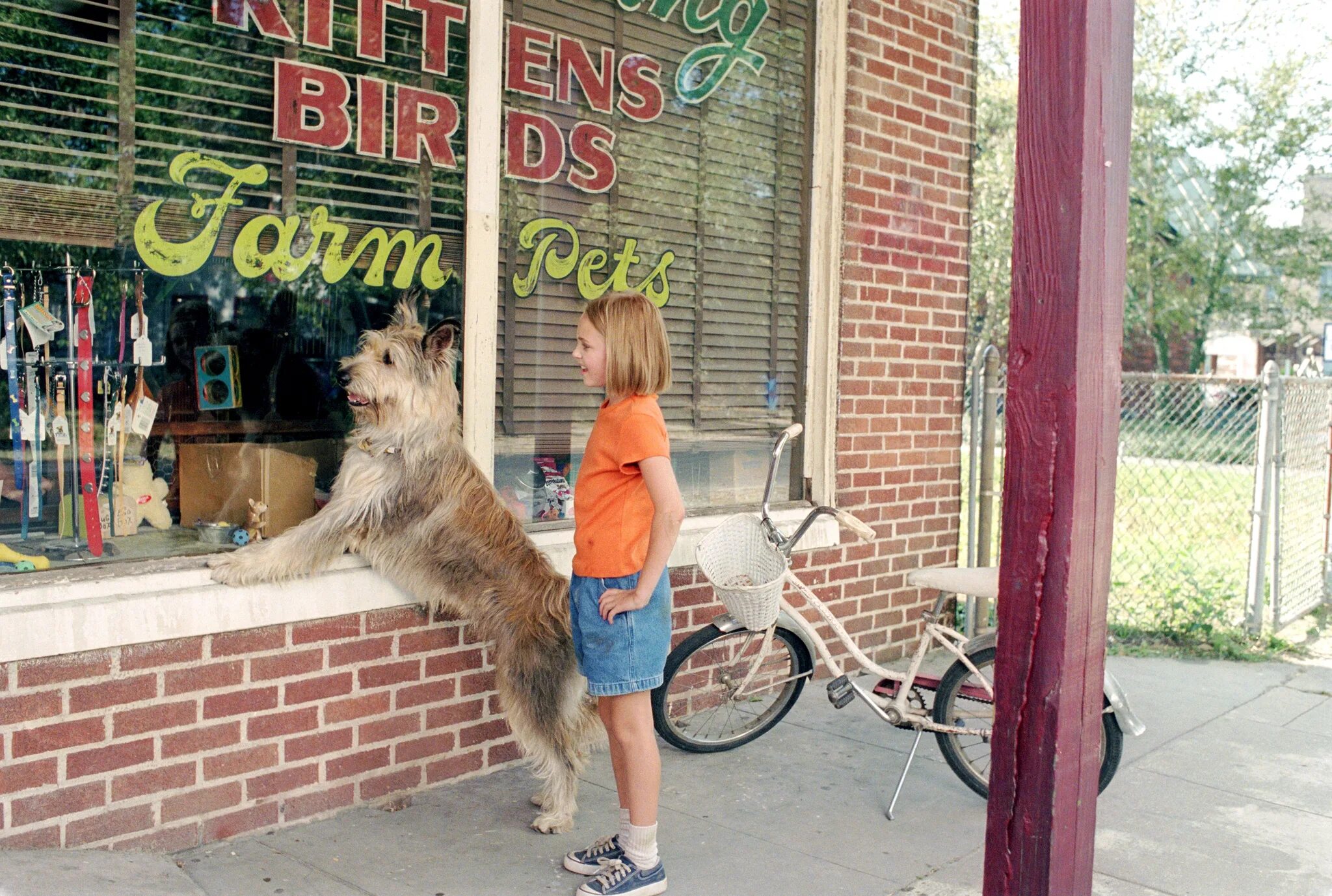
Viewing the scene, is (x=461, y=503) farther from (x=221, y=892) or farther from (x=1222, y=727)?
(x=1222, y=727)

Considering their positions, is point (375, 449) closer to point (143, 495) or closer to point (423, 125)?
point (143, 495)

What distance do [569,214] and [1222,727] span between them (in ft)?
13.3

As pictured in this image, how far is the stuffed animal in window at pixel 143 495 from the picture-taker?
14.0 ft

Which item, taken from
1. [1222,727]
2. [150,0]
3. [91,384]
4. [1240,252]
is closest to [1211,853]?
[1222,727]

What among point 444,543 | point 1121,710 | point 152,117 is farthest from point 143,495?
point 1121,710

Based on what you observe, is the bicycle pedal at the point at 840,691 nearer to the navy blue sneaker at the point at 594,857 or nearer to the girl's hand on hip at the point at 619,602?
the navy blue sneaker at the point at 594,857

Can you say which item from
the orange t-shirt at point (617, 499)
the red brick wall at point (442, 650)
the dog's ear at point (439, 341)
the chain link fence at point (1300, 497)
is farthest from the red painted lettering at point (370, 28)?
the chain link fence at point (1300, 497)

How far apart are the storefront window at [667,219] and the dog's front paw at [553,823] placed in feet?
4.49

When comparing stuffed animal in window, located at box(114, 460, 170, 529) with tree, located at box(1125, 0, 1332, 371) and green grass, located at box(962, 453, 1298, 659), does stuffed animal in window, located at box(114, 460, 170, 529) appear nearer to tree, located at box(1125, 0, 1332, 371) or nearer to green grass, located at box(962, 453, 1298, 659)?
green grass, located at box(962, 453, 1298, 659)

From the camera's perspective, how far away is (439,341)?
441cm

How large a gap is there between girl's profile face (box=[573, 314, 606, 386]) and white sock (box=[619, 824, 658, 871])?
143cm

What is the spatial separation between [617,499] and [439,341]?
1.03 meters

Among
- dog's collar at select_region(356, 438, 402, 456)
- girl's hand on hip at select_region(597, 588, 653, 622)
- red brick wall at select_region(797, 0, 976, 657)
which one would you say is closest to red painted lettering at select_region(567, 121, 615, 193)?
red brick wall at select_region(797, 0, 976, 657)

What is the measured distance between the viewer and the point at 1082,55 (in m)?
2.74
